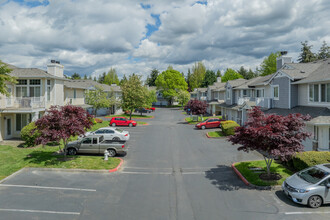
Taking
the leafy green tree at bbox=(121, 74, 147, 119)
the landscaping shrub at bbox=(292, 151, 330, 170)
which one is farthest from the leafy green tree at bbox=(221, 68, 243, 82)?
the landscaping shrub at bbox=(292, 151, 330, 170)

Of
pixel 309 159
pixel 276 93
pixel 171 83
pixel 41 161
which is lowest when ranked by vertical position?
pixel 41 161

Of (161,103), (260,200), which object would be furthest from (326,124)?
(161,103)

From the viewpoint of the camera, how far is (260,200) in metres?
10.7

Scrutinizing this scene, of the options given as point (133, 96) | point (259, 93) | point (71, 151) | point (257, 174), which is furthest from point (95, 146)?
point (133, 96)

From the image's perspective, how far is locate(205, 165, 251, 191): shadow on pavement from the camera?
1234cm

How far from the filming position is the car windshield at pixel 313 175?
10.4 meters

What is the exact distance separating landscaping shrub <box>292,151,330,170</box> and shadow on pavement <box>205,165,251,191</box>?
374cm

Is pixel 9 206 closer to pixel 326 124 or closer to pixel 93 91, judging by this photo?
pixel 326 124

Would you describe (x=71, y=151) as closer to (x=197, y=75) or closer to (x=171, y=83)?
(x=171, y=83)

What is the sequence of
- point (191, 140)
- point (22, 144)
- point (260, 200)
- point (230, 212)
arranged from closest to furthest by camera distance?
point (230, 212) → point (260, 200) → point (22, 144) → point (191, 140)

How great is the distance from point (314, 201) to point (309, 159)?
12.9ft

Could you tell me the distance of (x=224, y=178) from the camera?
13.8 metres

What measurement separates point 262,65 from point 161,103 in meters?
39.9

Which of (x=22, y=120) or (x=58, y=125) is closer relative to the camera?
(x=58, y=125)
